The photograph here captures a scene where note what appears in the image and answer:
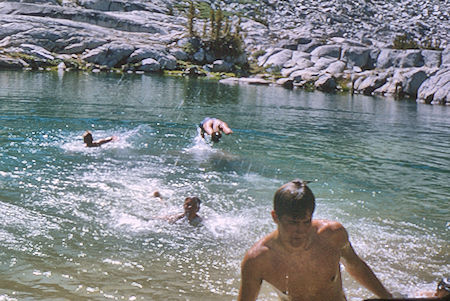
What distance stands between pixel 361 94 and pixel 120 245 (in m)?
49.4

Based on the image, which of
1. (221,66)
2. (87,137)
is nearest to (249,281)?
(87,137)

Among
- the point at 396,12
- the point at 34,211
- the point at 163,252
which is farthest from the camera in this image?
the point at 396,12

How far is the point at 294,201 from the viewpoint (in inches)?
143

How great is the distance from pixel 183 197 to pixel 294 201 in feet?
27.0

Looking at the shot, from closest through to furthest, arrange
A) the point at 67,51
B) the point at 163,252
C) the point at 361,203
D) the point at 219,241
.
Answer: the point at 163,252, the point at 219,241, the point at 361,203, the point at 67,51

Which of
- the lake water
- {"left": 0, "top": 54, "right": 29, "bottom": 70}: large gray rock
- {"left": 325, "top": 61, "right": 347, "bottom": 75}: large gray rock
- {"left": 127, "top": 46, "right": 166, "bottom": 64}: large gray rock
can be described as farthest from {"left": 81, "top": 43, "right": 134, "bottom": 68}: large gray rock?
the lake water

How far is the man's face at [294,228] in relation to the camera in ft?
12.1

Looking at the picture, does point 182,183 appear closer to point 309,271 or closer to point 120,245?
point 120,245

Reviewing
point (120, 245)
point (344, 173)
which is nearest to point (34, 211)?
point (120, 245)

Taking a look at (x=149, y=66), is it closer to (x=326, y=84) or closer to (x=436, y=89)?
(x=326, y=84)

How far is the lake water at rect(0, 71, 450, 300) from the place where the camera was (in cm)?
718

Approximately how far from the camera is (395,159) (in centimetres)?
1719

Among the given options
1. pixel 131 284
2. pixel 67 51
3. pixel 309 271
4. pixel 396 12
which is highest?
pixel 396 12

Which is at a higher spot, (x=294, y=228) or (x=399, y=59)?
(x=399, y=59)
